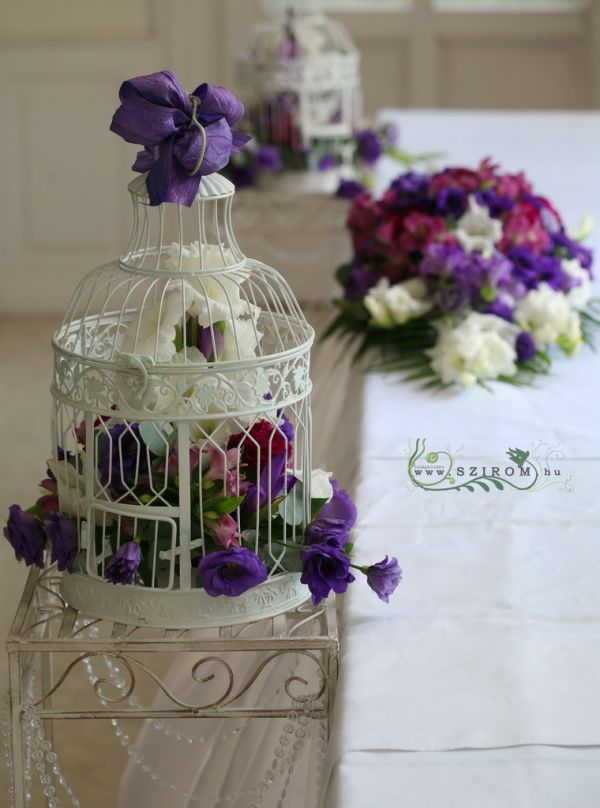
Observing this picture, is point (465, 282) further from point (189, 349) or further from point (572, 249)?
point (189, 349)

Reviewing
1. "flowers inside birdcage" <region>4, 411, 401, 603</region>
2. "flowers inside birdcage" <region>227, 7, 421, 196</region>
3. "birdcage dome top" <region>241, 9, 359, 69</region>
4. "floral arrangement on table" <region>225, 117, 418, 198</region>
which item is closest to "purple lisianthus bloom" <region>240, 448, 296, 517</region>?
"flowers inside birdcage" <region>4, 411, 401, 603</region>

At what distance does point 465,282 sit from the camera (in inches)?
66.8

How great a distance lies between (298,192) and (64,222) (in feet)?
6.41

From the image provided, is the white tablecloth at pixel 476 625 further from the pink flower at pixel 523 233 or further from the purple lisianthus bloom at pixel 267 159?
the purple lisianthus bloom at pixel 267 159

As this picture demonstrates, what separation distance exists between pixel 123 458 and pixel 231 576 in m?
0.14

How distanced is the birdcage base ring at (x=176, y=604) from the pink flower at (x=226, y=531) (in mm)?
46

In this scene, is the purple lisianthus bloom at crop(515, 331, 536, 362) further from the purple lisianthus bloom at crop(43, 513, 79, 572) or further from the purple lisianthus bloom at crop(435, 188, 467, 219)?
the purple lisianthus bloom at crop(43, 513, 79, 572)

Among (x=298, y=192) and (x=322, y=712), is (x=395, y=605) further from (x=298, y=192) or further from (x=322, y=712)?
(x=298, y=192)

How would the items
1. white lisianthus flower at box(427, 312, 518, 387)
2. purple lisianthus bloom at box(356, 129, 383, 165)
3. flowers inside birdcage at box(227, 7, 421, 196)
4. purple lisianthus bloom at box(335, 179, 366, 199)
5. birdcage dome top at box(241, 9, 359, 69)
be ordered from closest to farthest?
white lisianthus flower at box(427, 312, 518, 387) < purple lisianthus bloom at box(335, 179, 366, 199) < purple lisianthus bloom at box(356, 129, 383, 165) < flowers inside birdcage at box(227, 7, 421, 196) < birdcage dome top at box(241, 9, 359, 69)

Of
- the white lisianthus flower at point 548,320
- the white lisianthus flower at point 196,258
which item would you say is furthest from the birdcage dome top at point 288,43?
the white lisianthus flower at point 196,258

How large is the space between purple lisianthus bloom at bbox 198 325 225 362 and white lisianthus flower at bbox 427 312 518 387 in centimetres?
64

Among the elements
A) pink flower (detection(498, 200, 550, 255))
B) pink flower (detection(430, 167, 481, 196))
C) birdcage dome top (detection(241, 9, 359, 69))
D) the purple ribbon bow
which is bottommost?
pink flower (detection(498, 200, 550, 255))

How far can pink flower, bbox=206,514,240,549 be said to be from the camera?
1000mm

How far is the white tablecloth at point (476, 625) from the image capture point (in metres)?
0.85
